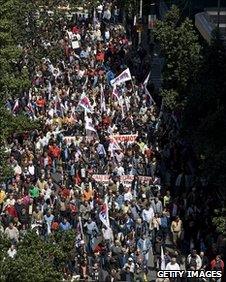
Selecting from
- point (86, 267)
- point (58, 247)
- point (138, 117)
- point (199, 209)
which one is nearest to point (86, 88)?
point (138, 117)

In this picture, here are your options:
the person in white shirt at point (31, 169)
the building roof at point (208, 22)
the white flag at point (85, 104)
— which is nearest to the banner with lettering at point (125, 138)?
the white flag at point (85, 104)

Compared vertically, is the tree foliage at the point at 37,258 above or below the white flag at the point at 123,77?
above

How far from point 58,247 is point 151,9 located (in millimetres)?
A: 39381

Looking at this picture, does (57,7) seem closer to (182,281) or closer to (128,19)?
(128,19)

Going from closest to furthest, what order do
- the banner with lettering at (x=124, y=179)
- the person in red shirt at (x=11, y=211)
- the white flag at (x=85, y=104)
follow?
the person in red shirt at (x=11, y=211), the banner with lettering at (x=124, y=179), the white flag at (x=85, y=104)

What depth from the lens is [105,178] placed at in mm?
33938

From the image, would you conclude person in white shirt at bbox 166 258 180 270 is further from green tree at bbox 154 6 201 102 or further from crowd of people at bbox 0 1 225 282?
green tree at bbox 154 6 201 102

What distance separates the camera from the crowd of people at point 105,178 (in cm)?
2869

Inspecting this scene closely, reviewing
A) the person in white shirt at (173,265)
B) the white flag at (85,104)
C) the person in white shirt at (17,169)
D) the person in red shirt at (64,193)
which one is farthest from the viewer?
the white flag at (85,104)

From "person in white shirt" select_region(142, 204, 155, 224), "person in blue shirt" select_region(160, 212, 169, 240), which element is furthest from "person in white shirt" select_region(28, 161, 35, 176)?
"person in blue shirt" select_region(160, 212, 169, 240)

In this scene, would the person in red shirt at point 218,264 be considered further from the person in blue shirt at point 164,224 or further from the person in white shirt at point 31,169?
the person in white shirt at point 31,169

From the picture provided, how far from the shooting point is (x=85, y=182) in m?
34.1

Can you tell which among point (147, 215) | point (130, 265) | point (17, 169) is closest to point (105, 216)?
point (147, 215)

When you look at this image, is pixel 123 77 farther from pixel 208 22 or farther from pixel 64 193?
pixel 64 193
